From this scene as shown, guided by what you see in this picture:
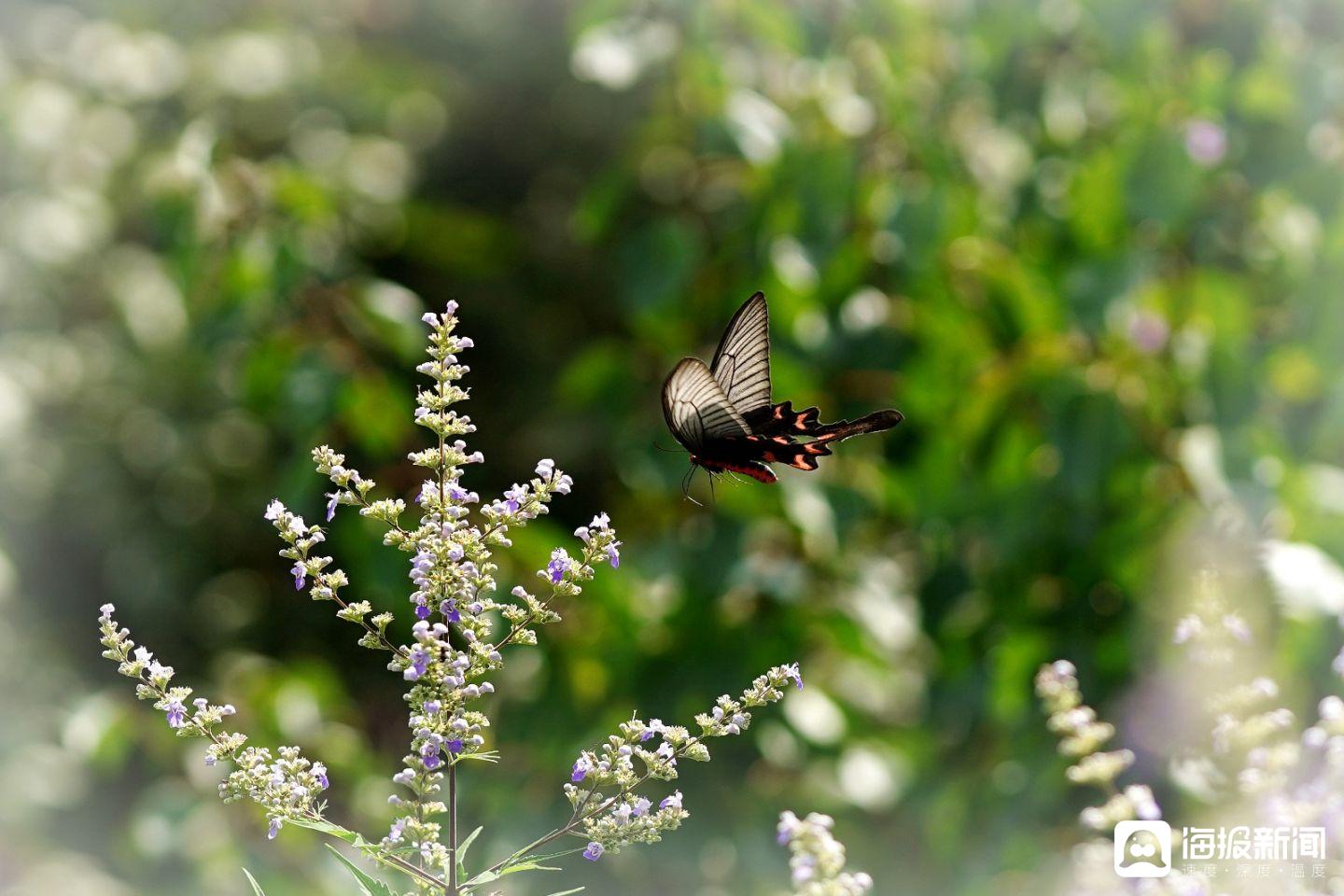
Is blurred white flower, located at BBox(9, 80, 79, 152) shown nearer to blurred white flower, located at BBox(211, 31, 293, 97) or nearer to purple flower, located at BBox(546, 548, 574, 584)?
blurred white flower, located at BBox(211, 31, 293, 97)

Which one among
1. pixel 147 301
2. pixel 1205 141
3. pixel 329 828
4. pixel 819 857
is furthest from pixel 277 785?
pixel 147 301

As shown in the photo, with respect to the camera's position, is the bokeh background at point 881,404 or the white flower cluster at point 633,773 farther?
the bokeh background at point 881,404

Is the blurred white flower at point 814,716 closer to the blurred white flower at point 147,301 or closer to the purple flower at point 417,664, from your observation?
the purple flower at point 417,664

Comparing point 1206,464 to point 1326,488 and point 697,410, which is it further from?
point 697,410

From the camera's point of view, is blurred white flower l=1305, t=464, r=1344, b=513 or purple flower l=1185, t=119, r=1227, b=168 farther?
purple flower l=1185, t=119, r=1227, b=168

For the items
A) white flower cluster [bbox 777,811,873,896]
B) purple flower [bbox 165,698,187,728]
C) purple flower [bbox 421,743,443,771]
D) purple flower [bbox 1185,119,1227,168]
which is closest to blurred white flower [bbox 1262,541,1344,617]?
purple flower [bbox 1185,119,1227,168]

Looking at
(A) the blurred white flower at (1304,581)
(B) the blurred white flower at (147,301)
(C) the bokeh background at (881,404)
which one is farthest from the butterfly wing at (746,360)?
(B) the blurred white flower at (147,301)
